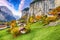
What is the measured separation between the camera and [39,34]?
14.7 feet

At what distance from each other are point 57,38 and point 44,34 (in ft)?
0.95

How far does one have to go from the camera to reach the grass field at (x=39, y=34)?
4352 mm

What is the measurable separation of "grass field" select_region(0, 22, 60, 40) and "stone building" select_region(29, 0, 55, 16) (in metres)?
0.27

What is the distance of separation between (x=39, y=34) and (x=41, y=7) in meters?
0.65

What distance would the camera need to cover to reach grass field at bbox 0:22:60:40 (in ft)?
14.3

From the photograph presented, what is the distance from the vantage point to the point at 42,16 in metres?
4.70

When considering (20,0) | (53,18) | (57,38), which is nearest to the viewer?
(57,38)

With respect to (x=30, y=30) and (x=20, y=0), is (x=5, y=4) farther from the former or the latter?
(x=30, y=30)

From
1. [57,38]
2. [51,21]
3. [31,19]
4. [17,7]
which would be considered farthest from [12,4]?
[57,38]

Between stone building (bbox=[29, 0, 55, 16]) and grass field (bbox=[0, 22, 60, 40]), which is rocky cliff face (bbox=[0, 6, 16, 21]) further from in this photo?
stone building (bbox=[29, 0, 55, 16])

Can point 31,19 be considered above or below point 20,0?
below

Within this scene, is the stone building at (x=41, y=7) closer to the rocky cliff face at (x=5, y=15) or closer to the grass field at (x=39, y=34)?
the grass field at (x=39, y=34)

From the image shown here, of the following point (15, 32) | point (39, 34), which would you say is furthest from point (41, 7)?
point (15, 32)

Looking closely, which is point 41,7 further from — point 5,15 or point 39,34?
point 5,15
